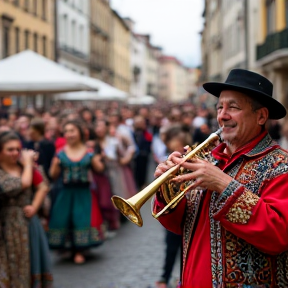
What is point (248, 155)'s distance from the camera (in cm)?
332

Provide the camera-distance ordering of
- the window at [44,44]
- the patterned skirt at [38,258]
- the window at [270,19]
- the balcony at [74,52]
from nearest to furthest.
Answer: the patterned skirt at [38,258] < the window at [270,19] < the window at [44,44] < the balcony at [74,52]

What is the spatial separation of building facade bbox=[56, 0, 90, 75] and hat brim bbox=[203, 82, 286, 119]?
4037 centimetres

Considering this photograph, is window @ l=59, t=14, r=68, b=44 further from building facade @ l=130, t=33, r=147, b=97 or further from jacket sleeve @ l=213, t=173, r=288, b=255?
jacket sleeve @ l=213, t=173, r=288, b=255

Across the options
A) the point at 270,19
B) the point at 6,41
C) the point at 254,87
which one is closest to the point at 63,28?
the point at 6,41

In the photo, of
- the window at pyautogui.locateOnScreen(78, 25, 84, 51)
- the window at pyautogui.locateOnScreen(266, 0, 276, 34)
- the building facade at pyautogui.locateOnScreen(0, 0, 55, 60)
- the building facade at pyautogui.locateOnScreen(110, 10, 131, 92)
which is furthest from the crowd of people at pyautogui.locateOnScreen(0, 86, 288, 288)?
the building facade at pyautogui.locateOnScreen(110, 10, 131, 92)

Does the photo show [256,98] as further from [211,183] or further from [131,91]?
[131,91]

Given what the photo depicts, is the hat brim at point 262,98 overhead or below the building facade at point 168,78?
below

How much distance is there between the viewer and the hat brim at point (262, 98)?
10.9ft

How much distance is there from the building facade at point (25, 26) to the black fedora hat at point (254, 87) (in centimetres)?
2951

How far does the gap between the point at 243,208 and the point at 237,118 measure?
45 cm

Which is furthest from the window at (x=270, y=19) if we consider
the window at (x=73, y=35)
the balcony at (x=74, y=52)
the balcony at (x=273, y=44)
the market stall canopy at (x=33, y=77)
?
the window at (x=73, y=35)

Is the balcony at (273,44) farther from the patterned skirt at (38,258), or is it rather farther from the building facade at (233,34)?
the patterned skirt at (38,258)

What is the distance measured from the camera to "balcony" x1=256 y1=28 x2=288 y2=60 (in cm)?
2662

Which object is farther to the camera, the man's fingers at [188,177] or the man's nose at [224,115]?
the man's nose at [224,115]
